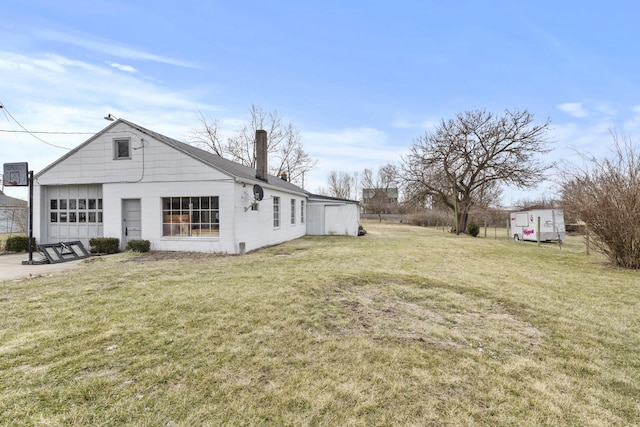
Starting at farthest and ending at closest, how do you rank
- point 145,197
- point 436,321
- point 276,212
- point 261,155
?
point 276,212 < point 261,155 < point 145,197 < point 436,321

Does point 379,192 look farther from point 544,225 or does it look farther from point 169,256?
point 169,256

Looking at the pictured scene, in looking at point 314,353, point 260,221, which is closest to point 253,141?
point 260,221

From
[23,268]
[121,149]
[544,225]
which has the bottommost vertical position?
[23,268]

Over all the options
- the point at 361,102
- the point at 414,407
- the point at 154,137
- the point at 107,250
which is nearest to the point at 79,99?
the point at 154,137

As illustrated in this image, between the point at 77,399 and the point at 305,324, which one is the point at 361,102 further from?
the point at 77,399

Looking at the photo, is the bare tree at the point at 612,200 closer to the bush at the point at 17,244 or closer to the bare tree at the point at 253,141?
the bush at the point at 17,244

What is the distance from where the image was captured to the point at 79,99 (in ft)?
40.0

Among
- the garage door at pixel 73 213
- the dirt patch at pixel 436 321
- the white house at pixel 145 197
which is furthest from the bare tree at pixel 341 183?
the dirt patch at pixel 436 321

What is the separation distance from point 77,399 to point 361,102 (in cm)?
1712

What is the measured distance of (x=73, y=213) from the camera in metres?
11.4

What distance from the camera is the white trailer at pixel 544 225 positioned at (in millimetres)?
16453

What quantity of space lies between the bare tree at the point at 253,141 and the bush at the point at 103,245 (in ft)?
63.8

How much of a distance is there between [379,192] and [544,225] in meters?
34.9

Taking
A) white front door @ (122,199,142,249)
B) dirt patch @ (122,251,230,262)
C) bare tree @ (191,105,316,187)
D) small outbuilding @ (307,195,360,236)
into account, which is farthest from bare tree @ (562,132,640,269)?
bare tree @ (191,105,316,187)
